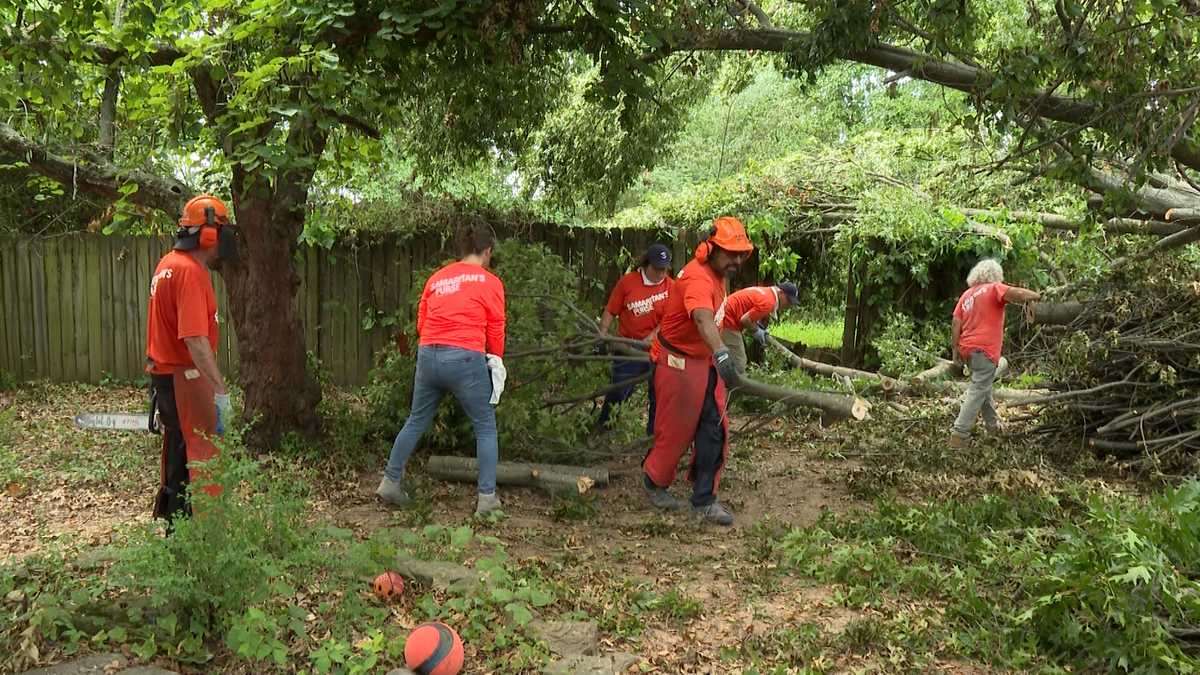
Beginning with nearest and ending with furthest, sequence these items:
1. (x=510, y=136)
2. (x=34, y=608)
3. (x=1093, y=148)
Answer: (x=34, y=608) → (x=1093, y=148) → (x=510, y=136)

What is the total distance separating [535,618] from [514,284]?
3614mm

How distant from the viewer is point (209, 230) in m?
4.30

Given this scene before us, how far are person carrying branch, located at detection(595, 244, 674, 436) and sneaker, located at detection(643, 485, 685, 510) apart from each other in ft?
4.43

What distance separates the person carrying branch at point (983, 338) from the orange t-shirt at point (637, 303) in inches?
102

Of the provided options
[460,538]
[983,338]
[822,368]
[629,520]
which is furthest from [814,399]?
[822,368]

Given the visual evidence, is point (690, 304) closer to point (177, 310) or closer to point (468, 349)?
point (468, 349)

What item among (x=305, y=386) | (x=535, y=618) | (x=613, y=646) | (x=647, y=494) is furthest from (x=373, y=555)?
(x=305, y=386)

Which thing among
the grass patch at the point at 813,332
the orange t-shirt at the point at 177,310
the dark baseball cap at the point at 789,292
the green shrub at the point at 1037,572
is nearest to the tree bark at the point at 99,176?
the orange t-shirt at the point at 177,310

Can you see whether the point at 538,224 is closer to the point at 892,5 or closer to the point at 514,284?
the point at 514,284

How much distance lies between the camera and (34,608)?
3.21 m

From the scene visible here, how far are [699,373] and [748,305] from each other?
1496 millimetres

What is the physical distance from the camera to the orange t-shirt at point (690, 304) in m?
5.33

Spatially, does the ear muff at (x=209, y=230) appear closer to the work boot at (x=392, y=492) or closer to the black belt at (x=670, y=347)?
the work boot at (x=392, y=492)

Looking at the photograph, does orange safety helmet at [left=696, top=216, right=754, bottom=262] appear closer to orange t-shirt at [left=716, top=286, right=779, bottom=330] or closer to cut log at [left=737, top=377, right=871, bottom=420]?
cut log at [left=737, top=377, right=871, bottom=420]
